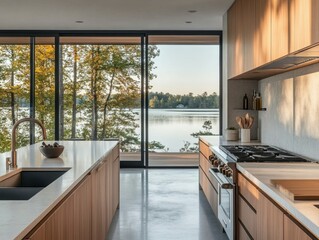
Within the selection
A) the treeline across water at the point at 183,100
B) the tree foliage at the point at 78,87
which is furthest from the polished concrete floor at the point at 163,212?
the treeline across water at the point at 183,100

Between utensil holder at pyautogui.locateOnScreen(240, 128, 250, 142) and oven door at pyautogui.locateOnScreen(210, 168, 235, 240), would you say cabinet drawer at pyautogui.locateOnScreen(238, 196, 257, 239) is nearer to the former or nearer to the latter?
oven door at pyautogui.locateOnScreen(210, 168, 235, 240)

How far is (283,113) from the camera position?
177 inches

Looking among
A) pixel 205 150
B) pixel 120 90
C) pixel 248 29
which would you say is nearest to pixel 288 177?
pixel 248 29

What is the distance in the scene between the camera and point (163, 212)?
17.2 ft

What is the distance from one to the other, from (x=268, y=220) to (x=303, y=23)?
119 cm

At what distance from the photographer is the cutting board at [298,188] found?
2.05m

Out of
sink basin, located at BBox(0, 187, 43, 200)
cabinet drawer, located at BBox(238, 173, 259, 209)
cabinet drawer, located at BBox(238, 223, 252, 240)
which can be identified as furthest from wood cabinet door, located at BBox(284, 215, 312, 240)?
sink basin, located at BBox(0, 187, 43, 200)

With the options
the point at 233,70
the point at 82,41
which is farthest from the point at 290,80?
the point at 82,41

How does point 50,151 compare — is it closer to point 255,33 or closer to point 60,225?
point 60,225

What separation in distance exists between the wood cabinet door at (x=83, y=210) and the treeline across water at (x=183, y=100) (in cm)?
571

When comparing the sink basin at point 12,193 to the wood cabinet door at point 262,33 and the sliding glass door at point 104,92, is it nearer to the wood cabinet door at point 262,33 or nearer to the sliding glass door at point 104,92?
the wood cabinet door at point 262,33

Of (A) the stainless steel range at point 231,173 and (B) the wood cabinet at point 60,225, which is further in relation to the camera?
(A) the stainless steel range at point 231,173

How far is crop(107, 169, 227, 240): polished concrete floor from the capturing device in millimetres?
4398

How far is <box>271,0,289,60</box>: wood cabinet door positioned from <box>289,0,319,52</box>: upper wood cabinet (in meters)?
0.12
